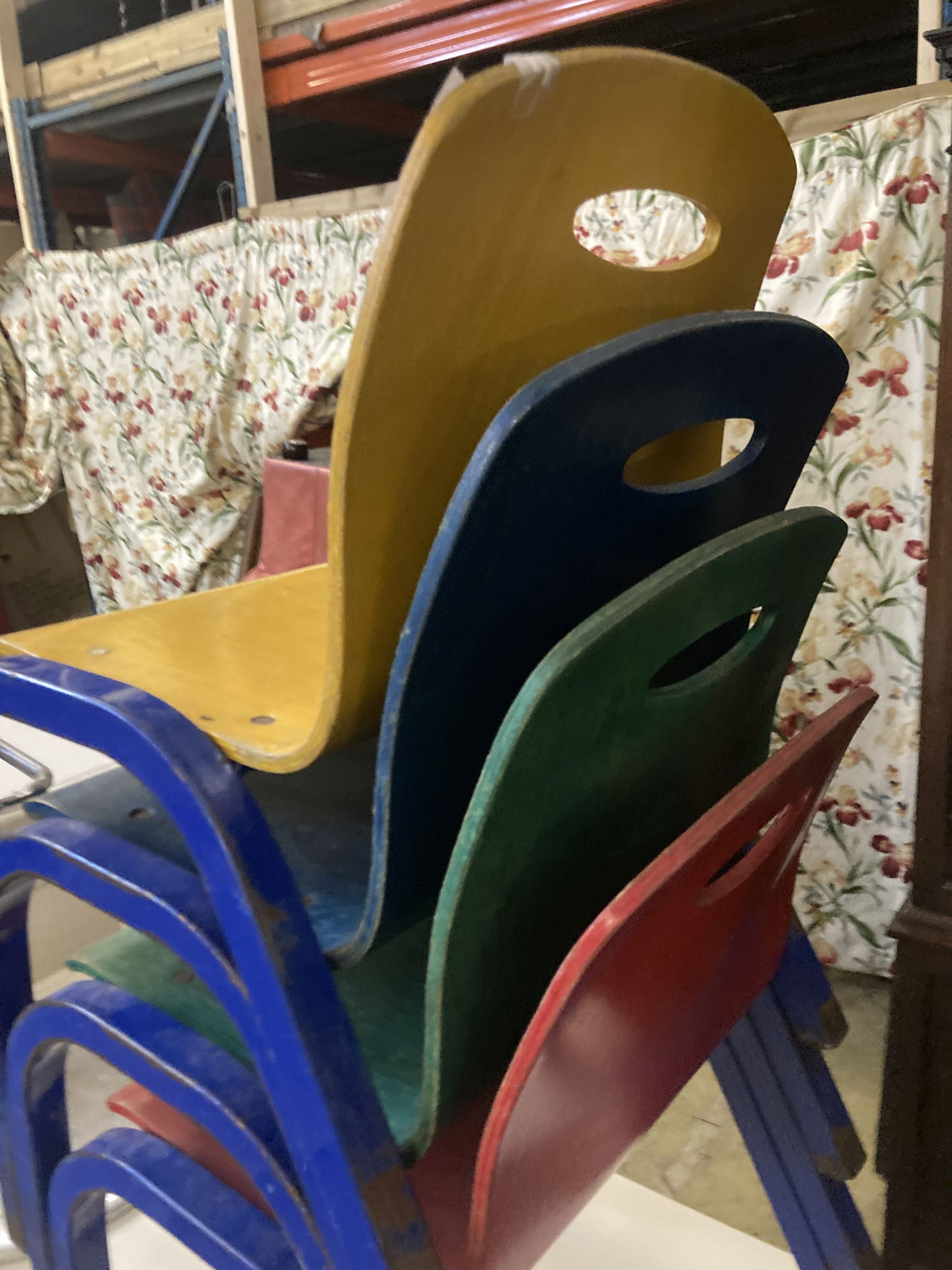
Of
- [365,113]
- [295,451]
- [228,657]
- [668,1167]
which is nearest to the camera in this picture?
[228,657]

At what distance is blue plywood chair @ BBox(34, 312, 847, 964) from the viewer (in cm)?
32

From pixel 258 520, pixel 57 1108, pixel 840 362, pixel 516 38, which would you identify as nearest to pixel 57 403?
pixel 258 520

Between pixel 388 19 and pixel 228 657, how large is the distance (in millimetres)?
1713

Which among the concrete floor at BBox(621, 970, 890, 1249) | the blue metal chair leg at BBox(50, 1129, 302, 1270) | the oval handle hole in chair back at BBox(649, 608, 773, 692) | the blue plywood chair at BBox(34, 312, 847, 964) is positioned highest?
the blue plywood chair at BBox(34, 312, 847, 964)

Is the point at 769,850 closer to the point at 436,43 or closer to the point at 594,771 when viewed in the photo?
the point at 594,771

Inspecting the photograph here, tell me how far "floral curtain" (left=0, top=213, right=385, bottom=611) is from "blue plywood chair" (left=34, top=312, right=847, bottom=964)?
1.46 metres

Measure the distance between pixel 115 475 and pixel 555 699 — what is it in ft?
8.45

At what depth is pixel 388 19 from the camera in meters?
1.78

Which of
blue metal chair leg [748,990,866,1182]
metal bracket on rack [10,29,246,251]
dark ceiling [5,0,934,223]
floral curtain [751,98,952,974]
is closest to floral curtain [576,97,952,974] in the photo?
floral curtain [751,98,952,974]

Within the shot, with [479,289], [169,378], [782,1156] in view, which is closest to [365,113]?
[169,378]

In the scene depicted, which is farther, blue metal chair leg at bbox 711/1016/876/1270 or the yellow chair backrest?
blue metal chair leg at bbox 711/1016/876/1270

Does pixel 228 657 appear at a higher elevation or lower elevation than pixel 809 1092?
higher

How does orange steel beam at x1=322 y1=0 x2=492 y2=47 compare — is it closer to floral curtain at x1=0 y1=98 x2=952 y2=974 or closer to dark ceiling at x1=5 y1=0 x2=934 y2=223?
dark ceiling at x1=5 y1=0 x2=934 y2=223

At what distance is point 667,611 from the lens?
1.16 feet
